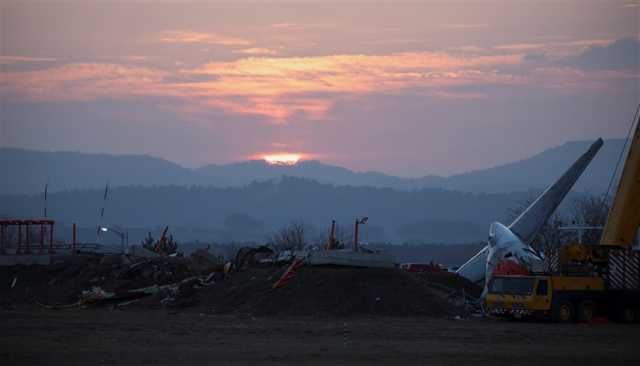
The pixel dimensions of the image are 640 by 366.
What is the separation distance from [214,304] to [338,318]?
6.10 metres

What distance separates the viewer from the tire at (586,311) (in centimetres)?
3972

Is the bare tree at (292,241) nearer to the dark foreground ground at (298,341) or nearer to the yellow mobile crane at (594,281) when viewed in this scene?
the yellow mobile crane at (594,281)

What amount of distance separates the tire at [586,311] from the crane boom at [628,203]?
11.4ft

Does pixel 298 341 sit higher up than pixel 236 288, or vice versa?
pixel 236 288

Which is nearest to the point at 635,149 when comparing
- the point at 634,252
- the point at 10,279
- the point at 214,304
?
the point at 634,252

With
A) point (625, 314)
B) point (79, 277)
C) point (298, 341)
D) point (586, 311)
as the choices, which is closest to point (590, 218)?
point (79, 277)

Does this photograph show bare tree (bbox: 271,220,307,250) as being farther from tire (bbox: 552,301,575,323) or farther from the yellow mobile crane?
tire (bbox: 552,301,575,323)

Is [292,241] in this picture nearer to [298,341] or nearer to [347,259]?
[347,259]

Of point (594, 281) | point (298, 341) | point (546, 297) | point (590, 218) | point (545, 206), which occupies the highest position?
point (590, 218)

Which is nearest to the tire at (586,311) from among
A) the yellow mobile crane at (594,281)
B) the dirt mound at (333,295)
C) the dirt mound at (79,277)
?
the yellow mobile crane at (594,281)

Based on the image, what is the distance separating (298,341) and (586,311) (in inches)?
551

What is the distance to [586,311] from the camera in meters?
39.9

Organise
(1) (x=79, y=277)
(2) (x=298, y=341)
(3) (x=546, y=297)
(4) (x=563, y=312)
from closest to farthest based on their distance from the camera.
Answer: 1. (2) (x=298, y=341)
2. (3) (x=546, y=297)
3. (4) (x=563, y=312)
4. (1) (x=79, y=277)

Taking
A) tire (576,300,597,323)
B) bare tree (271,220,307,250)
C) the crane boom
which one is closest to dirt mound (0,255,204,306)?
tire (576,300,597,323)
